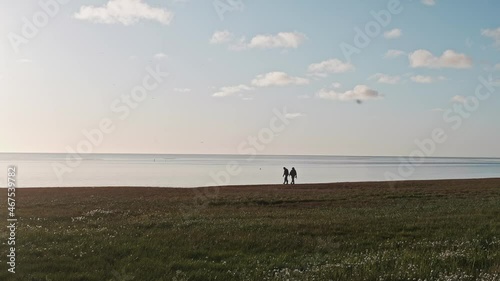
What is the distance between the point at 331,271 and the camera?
38.7ft

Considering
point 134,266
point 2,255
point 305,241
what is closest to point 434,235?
point 305,241

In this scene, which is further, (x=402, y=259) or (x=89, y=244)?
(x=89, y=244)

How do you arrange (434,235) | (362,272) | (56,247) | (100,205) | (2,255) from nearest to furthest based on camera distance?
1. (362,272)
2. (2,255)
3. (56,247)
4. (434,235)
5. (100,205)

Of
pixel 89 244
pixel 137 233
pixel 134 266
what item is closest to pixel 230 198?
pixel 137 233

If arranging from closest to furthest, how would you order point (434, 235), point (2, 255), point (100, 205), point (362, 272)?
point (362, 272)
point (2, 255)
point (434, 235)
point (100, 205)

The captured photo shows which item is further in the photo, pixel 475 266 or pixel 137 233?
pixel 137 233

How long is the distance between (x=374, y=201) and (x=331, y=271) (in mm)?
24334

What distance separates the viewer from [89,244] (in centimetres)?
1542

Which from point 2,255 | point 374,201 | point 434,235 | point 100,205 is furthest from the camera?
point 374,201

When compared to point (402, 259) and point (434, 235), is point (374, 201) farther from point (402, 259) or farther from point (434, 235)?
point (402, 259)

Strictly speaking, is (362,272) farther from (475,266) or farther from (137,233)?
(137,233)

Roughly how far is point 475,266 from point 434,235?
5.45 metres

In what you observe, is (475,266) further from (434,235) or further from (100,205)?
(100,205)

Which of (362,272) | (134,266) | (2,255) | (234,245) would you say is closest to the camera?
(362,272)
